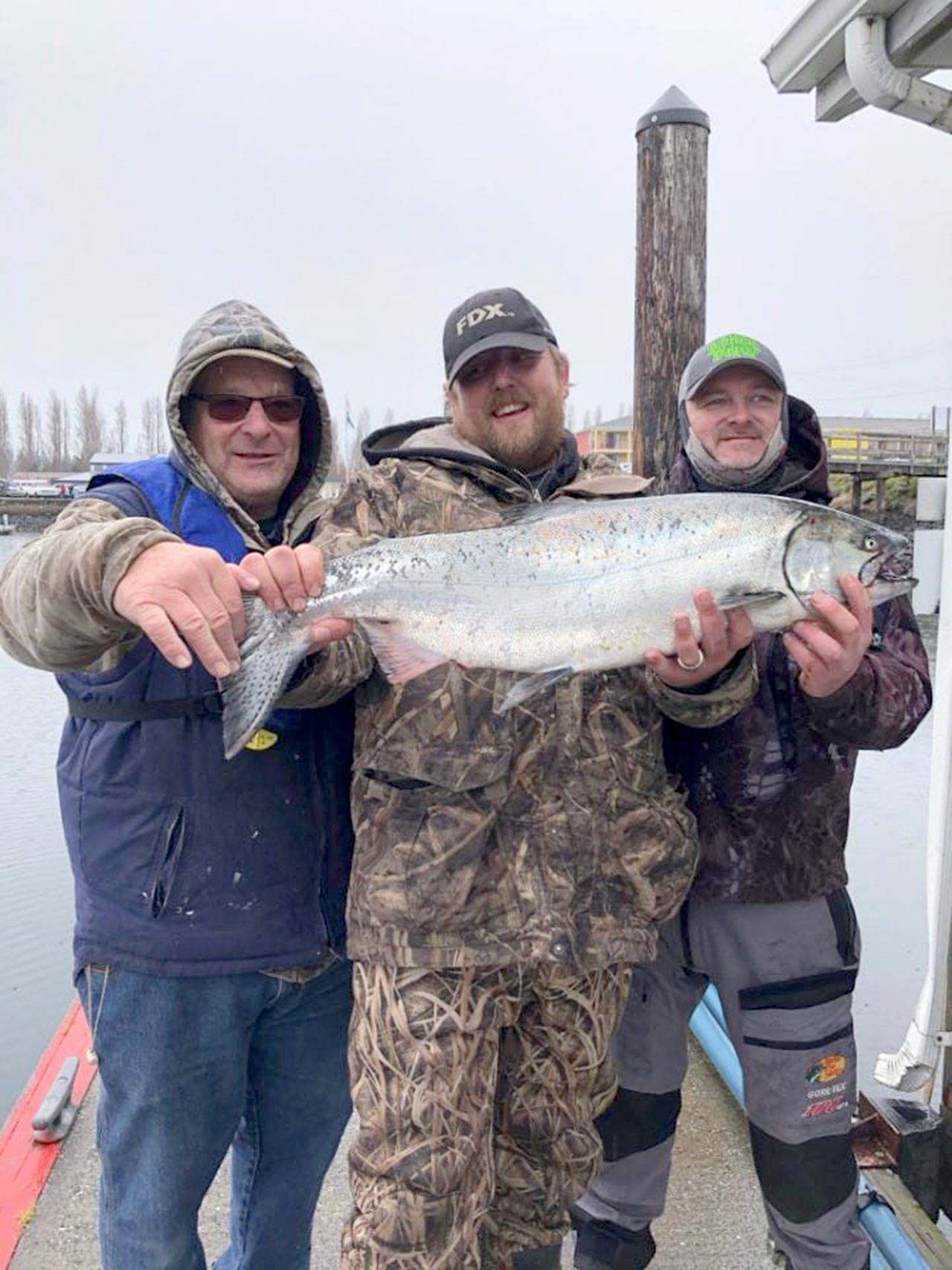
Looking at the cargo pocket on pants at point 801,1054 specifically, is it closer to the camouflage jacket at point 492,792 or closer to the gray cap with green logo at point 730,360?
the camouflage jacket at point 492,792

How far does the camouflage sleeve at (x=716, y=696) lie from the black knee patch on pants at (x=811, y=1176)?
1304 mm

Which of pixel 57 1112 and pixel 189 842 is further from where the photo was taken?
pixel 57 1112

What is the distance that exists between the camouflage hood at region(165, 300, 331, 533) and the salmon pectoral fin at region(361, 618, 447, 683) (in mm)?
432

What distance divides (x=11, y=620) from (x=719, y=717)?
177cm

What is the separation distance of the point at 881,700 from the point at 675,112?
3.41 metres

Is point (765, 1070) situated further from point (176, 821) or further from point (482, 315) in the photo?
point (482, 315)

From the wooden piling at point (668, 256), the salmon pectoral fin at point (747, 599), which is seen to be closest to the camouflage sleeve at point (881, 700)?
the salmon pectoral fin at point (747, 599)

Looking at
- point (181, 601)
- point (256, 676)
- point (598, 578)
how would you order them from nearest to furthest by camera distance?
point (181, 601), point (256, 676), point (598, 578)

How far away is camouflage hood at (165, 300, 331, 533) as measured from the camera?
2.62 metres

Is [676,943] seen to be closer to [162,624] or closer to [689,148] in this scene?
[162,624]

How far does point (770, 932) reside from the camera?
3.05m

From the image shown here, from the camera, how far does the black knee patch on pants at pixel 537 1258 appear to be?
279 centimetres

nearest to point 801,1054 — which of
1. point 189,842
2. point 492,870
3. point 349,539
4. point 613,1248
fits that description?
point 613,1248

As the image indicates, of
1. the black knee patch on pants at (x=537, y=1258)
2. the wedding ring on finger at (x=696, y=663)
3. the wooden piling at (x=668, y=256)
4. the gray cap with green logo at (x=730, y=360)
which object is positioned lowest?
the black knee patch on pants at (x=537, y=1258)
